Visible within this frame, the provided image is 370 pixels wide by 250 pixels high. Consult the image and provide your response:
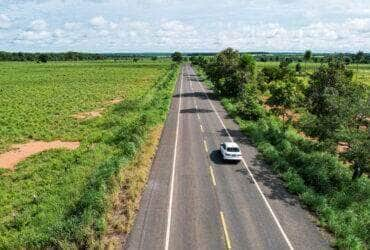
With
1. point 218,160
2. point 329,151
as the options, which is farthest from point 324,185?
point 218,160

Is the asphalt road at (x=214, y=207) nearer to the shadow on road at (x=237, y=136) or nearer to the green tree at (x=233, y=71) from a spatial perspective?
the shadow on road at (x=237, y=136)

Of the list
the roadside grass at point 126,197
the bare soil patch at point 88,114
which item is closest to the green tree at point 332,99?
the roadside grass at point 126,197

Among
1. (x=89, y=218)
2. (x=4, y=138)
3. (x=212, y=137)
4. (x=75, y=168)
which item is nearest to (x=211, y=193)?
(x=89, y=218)

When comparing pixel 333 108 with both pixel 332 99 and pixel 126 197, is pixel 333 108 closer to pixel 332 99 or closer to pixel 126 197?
pixel 332 99

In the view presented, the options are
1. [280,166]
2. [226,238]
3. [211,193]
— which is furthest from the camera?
[280,166]

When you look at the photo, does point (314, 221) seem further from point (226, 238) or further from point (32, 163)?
point (32, 163)

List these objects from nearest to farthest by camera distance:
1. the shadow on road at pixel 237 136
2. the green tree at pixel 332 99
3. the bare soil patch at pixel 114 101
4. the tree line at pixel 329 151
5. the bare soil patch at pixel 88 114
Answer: the tree line at pixel 329 151, the green tree at pixel 332 99, the shadow on road at pixel 237 136, the bare soil patch at pixel 88 114, the bare soil patch at pixel 114 101

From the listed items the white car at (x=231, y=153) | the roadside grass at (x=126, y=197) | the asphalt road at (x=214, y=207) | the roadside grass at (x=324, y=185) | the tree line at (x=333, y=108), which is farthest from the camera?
the white car at (x=231, y=153)
